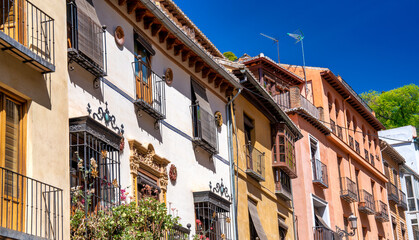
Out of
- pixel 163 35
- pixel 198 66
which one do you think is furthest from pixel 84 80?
pixel 198 66

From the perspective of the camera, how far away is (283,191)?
1045 inches

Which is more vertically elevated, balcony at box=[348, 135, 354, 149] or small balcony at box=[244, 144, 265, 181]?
balcony at box=[348, 135, 354, 149]

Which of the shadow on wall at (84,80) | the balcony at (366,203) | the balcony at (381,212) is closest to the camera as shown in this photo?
the shadow on wall at (84,80)

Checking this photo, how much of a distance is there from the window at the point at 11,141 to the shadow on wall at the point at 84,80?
259cm

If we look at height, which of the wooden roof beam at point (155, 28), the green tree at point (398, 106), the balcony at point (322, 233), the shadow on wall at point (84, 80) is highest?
the green tree at point (398, 106)

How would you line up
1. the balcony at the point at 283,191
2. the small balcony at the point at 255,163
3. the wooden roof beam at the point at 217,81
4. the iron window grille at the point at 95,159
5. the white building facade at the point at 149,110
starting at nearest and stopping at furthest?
1. the iron window grille at the point at 95,159
2. the white building facade at the point at 149,110
3. the wooden roof beam at the point at 217,81
4. the small balcony at the point at 255,163
5. the balcony at the point at 283,191

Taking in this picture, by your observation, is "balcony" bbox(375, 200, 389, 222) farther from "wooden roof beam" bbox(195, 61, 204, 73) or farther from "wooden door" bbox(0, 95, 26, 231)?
"wooden door" bbox(0, 95, 26, 231)

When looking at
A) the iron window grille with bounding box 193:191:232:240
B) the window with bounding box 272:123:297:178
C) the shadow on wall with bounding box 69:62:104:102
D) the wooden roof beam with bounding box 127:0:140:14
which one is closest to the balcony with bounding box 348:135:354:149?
the window with bounding box 272:123:297:178

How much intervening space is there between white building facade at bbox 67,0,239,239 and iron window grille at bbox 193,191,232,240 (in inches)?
1.0

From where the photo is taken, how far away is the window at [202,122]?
2018cm

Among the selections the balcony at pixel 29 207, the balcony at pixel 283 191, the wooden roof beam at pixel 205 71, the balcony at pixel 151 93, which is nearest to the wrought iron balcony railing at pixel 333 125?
the balcony at pixel 283 191

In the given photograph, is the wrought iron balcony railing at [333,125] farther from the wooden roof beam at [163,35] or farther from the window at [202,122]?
the wooden roof beam at [163,35]

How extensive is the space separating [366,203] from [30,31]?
2640 centimetres

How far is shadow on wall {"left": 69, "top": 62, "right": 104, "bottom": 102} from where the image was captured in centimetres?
1458
